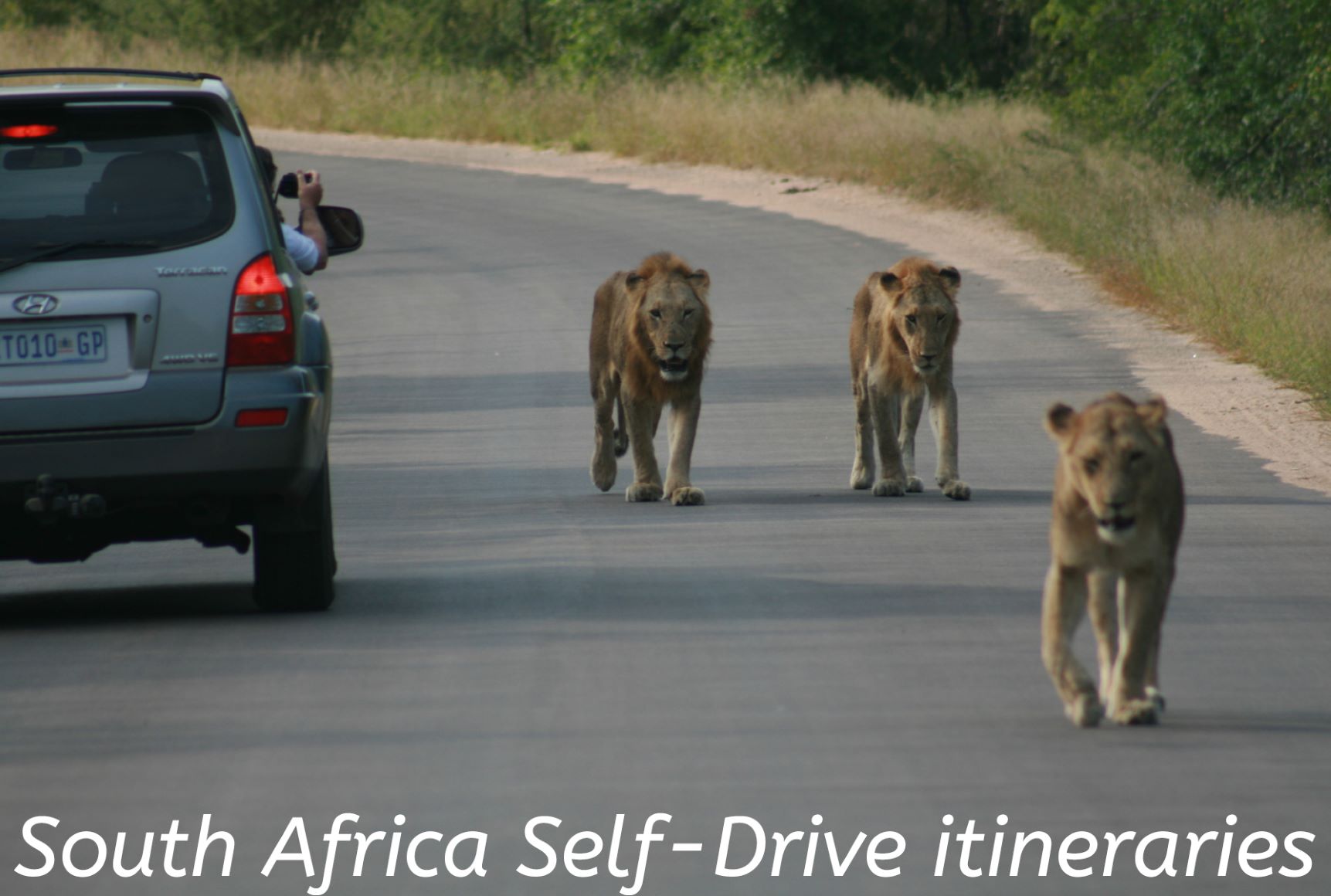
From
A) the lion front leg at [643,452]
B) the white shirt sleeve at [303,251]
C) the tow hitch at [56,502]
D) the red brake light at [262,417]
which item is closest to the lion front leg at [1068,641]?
the red brake light at [262,417]

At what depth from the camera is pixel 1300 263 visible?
21.5 metres

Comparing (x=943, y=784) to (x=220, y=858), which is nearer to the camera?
(x=220, y=858)

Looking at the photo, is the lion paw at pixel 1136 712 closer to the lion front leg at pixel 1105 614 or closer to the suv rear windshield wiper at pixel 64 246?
the lion front leg at pixel 1105 614

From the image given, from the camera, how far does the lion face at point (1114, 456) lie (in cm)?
628

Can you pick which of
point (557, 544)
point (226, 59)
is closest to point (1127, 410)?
point (557, 544)

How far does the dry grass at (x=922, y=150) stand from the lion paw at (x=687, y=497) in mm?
5582

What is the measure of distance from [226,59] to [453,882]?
5380cm

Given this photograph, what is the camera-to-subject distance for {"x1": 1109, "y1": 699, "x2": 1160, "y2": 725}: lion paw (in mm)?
6605

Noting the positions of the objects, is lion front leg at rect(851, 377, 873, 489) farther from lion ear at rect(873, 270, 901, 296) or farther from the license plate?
the license plate

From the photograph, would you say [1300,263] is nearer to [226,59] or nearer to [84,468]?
[84,468]

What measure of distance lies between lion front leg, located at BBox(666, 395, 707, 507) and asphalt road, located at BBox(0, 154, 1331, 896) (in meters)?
0.23

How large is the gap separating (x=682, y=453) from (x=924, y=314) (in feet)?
4.76

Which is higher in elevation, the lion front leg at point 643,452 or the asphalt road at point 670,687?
the asphalt road at point 670,687

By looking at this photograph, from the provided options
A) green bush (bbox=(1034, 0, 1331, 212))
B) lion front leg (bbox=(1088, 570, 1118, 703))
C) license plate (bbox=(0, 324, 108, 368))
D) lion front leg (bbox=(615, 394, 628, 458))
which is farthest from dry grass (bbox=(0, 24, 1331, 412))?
license plate (bbox=(0, 324, 108, 368))
